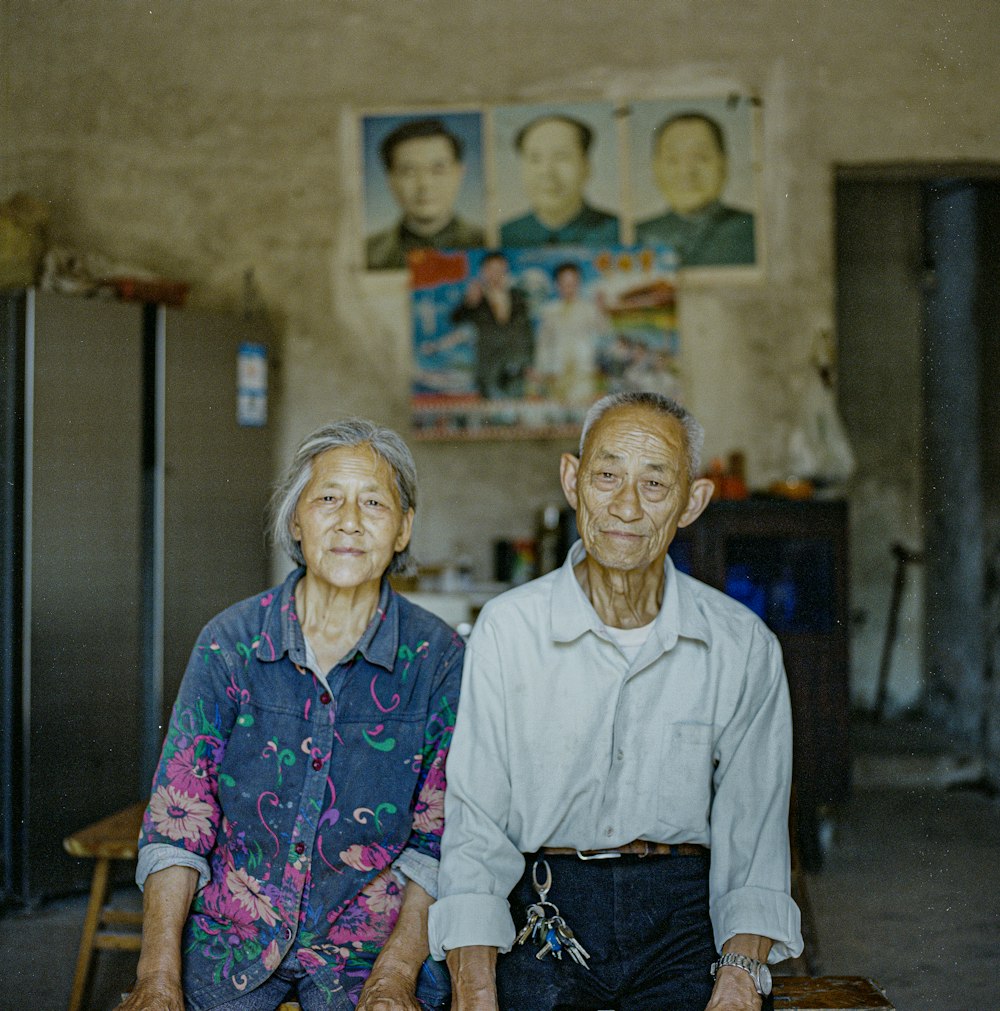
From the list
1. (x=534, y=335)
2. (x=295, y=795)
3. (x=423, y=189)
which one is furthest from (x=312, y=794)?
(x=423, y=189)

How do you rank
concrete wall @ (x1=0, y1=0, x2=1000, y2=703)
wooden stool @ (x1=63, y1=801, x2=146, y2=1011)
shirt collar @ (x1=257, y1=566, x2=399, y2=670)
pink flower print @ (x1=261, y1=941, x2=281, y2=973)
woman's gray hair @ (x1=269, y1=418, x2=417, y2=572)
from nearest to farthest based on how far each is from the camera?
pink flower print @ (x1=261, y1=941, x2=281, y2=973) < shirt collar @ (x1=257, y1=566, x2=399, y2=670) < woman's gray hair @ (x1=269, y1=418, x2=417, y2=572) < wooden stool @ (x1=63, y1=801, x2=146, y2=1011) < concrete wall @ (x1=0, y1=0, x2=1000, y2=703)

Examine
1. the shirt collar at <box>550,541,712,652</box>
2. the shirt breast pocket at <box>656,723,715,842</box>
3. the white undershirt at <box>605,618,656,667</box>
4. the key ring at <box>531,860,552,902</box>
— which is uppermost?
the shirt collar at <box>550,541,712,652</box>

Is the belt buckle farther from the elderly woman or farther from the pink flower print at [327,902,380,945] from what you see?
the pink flower print at [327,902,380,945]

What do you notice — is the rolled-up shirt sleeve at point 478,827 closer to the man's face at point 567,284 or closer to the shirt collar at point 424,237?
the man's face at point 567,284

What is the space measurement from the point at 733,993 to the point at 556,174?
4428 mm

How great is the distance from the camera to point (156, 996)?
1928 millimetres

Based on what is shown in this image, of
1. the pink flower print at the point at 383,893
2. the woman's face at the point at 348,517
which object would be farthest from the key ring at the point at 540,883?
the woman's face at the point at 348,517

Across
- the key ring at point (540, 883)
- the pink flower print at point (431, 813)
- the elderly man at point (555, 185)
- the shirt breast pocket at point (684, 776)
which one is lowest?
the key ring at point (540, 883)

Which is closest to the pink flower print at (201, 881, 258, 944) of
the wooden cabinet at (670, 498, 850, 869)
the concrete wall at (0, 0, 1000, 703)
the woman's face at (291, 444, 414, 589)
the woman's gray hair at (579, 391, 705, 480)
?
the woman's face at (291, 444, 414, 589)

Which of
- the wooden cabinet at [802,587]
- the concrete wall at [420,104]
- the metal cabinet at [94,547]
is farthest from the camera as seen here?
the concrete wall at [420,104]

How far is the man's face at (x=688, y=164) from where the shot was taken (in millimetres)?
5562

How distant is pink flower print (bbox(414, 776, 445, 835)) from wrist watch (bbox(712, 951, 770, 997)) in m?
0.57

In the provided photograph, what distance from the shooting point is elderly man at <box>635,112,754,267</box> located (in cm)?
556

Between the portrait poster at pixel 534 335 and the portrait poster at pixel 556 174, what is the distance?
4.0 inches
